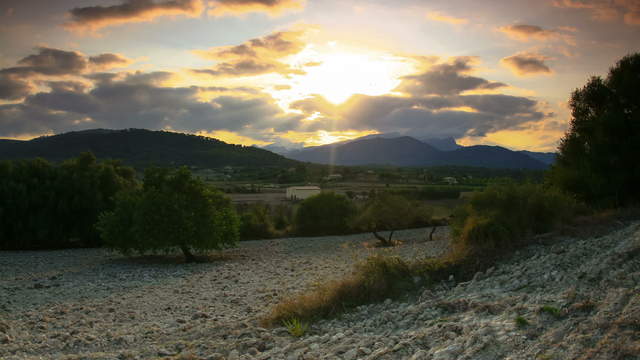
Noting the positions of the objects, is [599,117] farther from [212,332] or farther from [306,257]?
[212,332]

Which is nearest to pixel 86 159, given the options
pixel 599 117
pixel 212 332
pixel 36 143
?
pixel 212 332

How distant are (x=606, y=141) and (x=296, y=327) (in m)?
20.1

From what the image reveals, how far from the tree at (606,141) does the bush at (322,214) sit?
1649cm

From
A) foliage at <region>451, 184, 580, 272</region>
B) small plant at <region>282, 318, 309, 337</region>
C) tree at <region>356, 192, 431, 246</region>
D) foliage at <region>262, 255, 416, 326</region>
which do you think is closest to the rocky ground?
small plant at <region>282, 318, 309, 337</region>

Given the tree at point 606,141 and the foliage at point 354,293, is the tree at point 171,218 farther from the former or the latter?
the tree at point 606,141

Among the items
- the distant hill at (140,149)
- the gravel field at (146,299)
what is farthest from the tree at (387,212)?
the distant hill at (140,149)

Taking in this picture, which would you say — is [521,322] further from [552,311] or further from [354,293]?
[354,293]

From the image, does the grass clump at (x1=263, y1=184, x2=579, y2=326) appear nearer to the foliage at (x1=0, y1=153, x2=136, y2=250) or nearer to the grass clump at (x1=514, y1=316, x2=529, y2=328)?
the grass clump at (x1=514, y1=316, x2=529, y2=328)

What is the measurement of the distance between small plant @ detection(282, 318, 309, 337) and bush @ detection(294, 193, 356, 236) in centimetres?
2678

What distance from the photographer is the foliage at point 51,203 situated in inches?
1204

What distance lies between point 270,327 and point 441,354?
14.9 feet

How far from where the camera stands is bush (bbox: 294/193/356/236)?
36.8 m

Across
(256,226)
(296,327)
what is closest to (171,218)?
(256,226)

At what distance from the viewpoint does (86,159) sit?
34875 millimetres
